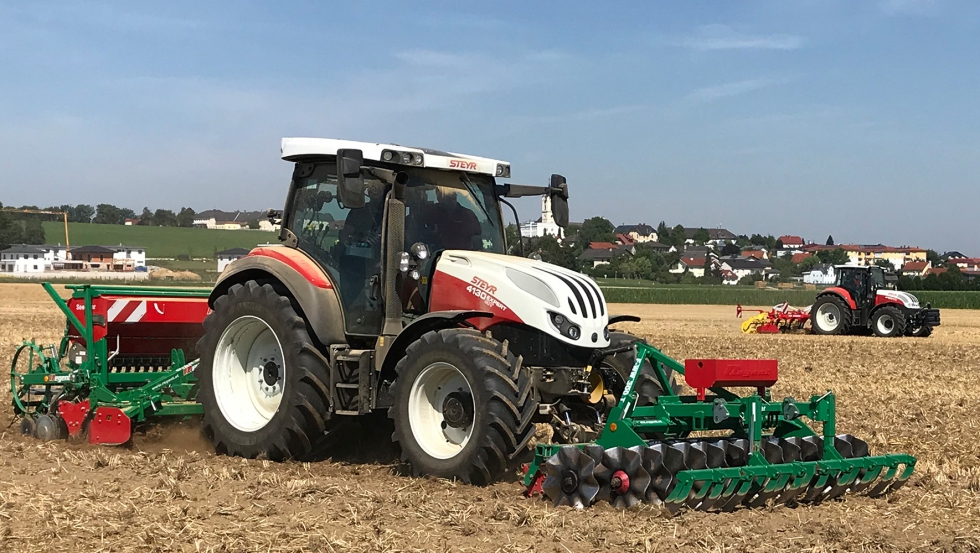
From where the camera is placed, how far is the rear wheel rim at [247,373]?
28.5 ft

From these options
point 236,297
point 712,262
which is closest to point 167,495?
point 236,297

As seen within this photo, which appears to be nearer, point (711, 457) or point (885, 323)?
point (711, 457)

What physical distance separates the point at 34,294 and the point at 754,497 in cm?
4885

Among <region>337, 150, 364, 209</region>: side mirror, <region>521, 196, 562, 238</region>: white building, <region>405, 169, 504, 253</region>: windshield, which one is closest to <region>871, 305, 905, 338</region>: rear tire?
<region>521, 196, 562, 238</region>: white building

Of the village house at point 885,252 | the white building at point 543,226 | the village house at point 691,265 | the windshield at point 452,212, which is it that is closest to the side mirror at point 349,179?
the windshield at point 452,212

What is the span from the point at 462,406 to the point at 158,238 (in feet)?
338

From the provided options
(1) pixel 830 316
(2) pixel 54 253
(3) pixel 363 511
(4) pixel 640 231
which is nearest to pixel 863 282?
(1) pixel 830 316

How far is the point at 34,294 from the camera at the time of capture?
1965 inches

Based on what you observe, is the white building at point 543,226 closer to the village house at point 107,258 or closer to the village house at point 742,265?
the village house at point 107,258

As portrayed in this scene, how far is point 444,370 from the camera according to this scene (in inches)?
291

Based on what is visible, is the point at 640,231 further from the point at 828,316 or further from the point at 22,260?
the point at 828,316

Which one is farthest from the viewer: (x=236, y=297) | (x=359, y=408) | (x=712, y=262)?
(x=712, y=262)

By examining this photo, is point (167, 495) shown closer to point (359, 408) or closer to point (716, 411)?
point (359, 408)

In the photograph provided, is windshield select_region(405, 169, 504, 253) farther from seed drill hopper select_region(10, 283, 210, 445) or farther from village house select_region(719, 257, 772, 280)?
village house select_region(719, 257, 772, 280)
